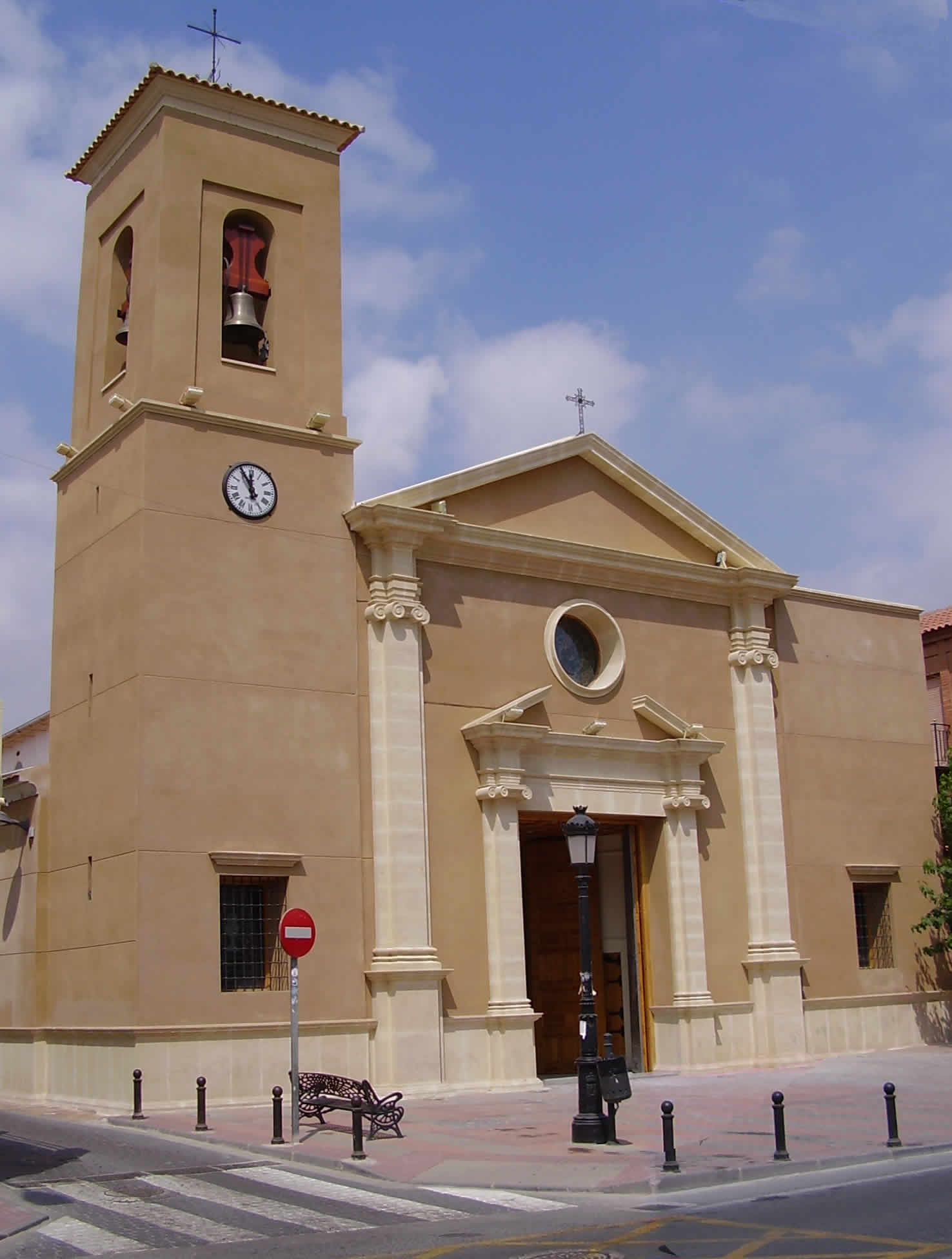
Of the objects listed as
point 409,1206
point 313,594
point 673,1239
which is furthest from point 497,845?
point 673,1239

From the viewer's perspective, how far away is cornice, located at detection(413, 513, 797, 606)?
23.9 metres

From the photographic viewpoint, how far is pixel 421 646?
23484 millimetres

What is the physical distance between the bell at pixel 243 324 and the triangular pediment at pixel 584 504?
3531mm

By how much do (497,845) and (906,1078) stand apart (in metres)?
7.31

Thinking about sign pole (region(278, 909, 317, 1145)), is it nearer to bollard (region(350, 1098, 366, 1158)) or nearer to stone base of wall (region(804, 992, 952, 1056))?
bollard (region(350, 1098, 366, 1158))

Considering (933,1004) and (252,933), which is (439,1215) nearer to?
(252,933)

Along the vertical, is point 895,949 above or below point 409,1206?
above

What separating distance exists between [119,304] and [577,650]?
987 cm

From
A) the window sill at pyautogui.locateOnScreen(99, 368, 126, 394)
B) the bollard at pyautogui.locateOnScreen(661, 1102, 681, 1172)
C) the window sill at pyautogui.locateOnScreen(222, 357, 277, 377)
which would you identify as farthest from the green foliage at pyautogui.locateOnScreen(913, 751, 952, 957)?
the window sill at pyautogui.locateOnScreen(99, 368, 126, 394)

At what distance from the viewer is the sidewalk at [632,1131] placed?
13922 millimetres

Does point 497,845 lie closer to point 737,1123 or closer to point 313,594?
point 313,594

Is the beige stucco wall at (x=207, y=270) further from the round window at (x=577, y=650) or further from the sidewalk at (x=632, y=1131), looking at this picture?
the sidewalk at (x=632, y=1131)

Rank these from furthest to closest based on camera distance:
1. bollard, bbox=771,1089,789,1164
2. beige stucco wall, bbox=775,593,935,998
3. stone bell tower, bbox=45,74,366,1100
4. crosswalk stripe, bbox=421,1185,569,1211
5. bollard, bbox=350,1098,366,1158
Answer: beige stucco wall, bbox=775,593,935,998, stone bell tower, bbox=45,74,366,1100, bollard, bbox=350,1098,366,1158, bollard, bbox=771,1089,789,1164, crosswalk stripe, bbox=421,1185,569,1211

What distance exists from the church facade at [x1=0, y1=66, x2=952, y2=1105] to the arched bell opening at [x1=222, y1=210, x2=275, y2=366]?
70 millimetres
